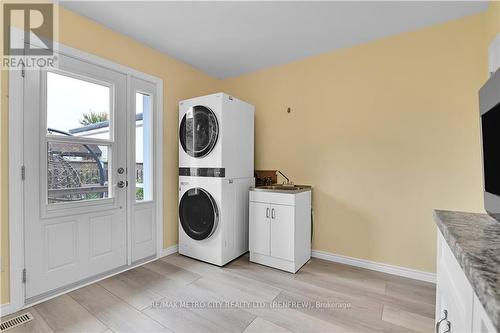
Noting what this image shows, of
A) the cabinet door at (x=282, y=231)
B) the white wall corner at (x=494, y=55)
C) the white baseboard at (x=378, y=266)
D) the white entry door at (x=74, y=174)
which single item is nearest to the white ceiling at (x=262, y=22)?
the white wall corner at (x=494, y=55)

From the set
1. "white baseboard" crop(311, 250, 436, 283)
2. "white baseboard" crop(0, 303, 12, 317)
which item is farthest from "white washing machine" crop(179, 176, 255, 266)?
"white baseboard" crop(0, 303, 12, 317)

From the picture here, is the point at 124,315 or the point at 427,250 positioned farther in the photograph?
the point at 427,250

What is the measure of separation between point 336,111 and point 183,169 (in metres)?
1.96

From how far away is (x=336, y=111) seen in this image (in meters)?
2.70

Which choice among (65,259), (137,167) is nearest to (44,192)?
(65,259)

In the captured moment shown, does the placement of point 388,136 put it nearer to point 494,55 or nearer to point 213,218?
point 494,55

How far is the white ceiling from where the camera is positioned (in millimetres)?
1971

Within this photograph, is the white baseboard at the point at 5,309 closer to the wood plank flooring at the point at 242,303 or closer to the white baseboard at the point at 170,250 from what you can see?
the wood plank flooring at the point at 242,303

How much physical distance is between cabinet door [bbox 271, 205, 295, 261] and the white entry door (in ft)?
5.21

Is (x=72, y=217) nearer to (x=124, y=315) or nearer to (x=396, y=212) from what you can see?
(x=124, y=315)

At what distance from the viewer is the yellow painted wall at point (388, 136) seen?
210 cm

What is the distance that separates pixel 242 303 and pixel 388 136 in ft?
7.04

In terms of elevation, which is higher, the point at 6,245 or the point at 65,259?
the point at 6,245

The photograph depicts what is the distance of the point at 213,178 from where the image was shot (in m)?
2.59
